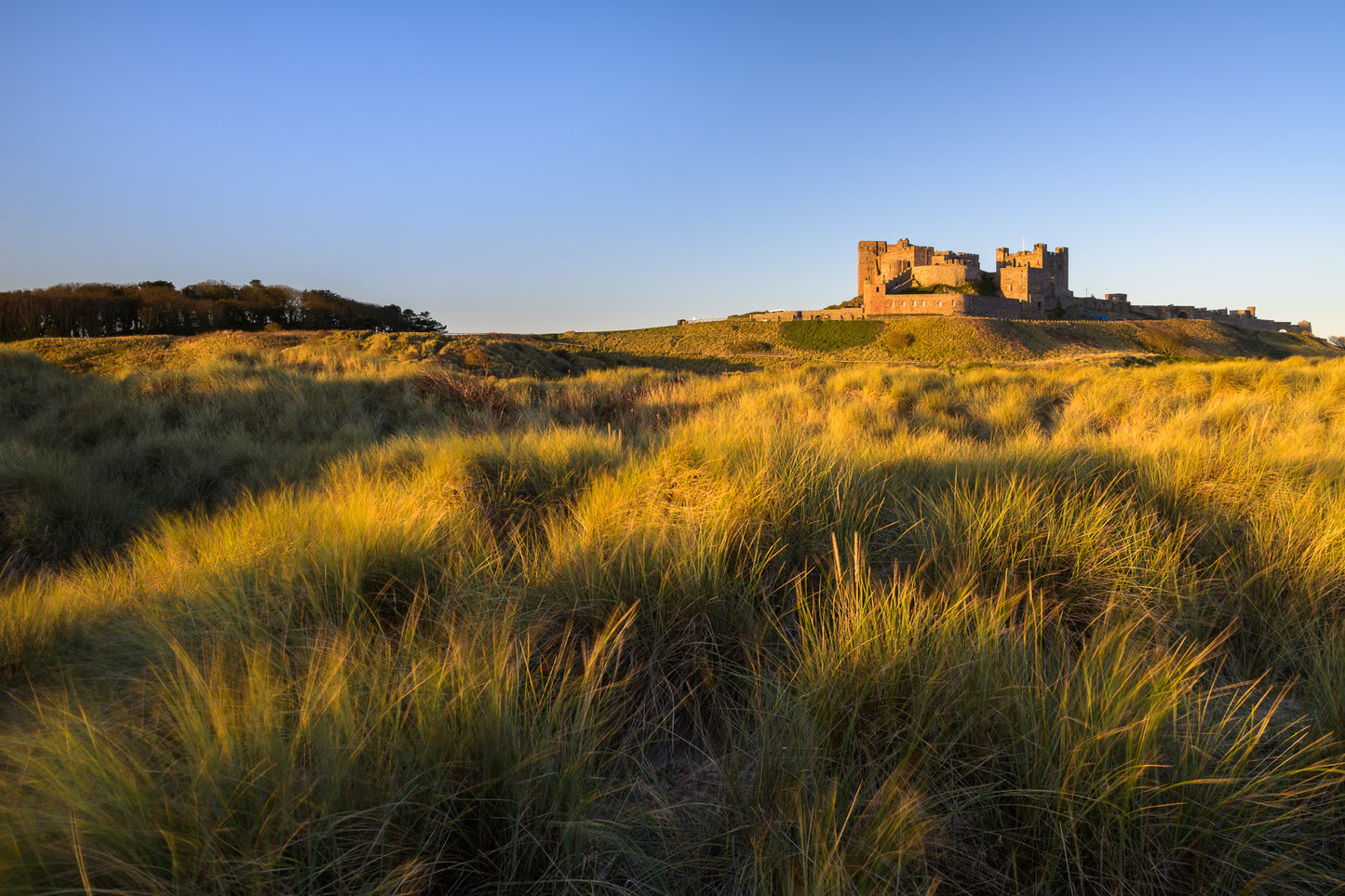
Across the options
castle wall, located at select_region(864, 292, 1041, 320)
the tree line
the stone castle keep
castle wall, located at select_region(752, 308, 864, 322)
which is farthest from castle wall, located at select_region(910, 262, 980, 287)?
the tree line

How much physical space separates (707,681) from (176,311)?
31.1 m

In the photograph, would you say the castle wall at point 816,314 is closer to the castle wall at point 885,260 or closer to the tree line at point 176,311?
the castle wall at point 885,260

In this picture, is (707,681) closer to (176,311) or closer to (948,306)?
(176,311)

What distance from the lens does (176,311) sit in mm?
24938

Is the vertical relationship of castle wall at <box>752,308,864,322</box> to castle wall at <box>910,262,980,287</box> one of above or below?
below

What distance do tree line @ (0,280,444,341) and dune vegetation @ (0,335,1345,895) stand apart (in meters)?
24.9

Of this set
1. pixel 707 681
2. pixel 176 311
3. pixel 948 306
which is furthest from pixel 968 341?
pixel 707 681

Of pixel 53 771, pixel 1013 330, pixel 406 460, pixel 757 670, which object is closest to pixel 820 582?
pixel 757 670

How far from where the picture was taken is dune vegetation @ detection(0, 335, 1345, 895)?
1206 millimetres

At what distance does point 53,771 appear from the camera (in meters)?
1.28

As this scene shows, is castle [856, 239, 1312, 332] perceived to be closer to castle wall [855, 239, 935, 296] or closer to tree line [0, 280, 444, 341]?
castle wall [855, 239, 935, 296]

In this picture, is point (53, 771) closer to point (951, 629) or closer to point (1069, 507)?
point (951, 629)

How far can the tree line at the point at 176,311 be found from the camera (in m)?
22.3

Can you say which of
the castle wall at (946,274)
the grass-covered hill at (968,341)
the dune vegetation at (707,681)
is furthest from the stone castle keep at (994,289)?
the dune vegetation at (707,681)
